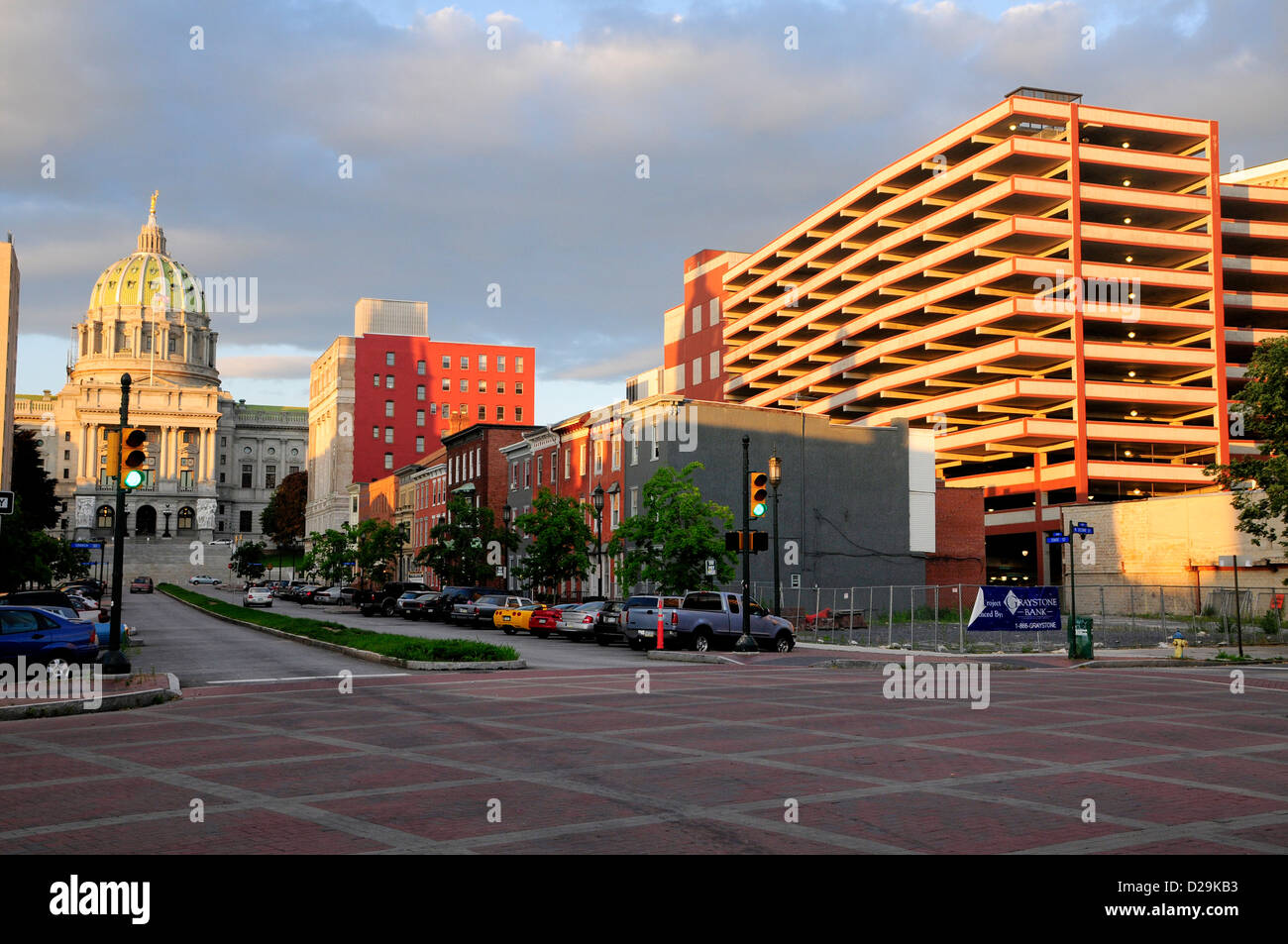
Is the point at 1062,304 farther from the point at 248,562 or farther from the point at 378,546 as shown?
the point at 248,562

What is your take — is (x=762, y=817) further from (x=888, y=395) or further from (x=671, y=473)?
(x=888, y=395)

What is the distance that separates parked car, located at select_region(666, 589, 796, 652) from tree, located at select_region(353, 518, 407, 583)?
58.5 m

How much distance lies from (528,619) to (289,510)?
148300mm

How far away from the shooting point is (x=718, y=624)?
113 feet

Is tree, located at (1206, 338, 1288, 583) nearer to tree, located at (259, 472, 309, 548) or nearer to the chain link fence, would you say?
the chain link fence

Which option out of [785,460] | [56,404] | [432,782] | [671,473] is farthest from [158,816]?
[56,404]

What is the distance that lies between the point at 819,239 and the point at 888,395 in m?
20.9

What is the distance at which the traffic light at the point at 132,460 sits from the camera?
69.5ft

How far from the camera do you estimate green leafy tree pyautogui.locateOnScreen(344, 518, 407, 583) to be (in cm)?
8944

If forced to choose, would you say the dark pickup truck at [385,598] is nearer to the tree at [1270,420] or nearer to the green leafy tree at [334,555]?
the green leafy tree at [334,555]

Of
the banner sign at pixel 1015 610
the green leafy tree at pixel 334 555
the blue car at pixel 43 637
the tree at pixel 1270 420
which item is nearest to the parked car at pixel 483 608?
the banner sign at pixel 1015 610

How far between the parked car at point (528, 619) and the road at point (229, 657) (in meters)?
9.75

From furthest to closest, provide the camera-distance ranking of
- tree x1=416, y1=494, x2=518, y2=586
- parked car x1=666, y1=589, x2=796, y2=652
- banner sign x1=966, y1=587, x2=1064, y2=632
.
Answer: tree x1=416, y1=494, x2=518, y2=586 < parked car x1=666, y1=589, x2=796, y2=652 < banner sign x1=966, y1=587, x2=1064, y2=632

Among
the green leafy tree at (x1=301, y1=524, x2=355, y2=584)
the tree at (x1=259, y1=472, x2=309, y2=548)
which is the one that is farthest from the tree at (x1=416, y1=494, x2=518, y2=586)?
the tree at (x1=259, y1=472, x2=309, y2=548)
